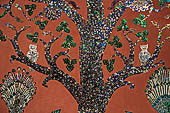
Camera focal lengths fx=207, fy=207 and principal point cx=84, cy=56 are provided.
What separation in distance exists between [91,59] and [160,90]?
67 centimetres

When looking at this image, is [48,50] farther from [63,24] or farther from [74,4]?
[74,4]

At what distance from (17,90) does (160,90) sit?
1.27 metres

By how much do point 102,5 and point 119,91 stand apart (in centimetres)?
80

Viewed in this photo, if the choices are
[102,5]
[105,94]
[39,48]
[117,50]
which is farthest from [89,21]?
[105,94]

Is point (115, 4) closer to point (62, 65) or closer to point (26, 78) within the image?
point (62, 65)

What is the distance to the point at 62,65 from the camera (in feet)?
6.09

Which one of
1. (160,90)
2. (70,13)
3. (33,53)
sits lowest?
(160,90)

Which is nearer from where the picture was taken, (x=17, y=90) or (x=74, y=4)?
(x=17, y=90)

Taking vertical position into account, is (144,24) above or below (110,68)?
above

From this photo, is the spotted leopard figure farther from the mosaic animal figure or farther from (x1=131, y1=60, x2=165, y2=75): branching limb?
the mosaic animal figure

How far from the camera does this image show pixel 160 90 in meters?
1.85

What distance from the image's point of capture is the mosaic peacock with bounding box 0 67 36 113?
1803 mm

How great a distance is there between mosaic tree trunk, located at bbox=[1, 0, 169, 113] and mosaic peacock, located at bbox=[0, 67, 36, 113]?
0.11m

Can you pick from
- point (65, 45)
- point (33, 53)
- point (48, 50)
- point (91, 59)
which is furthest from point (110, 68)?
point (33, 53)
